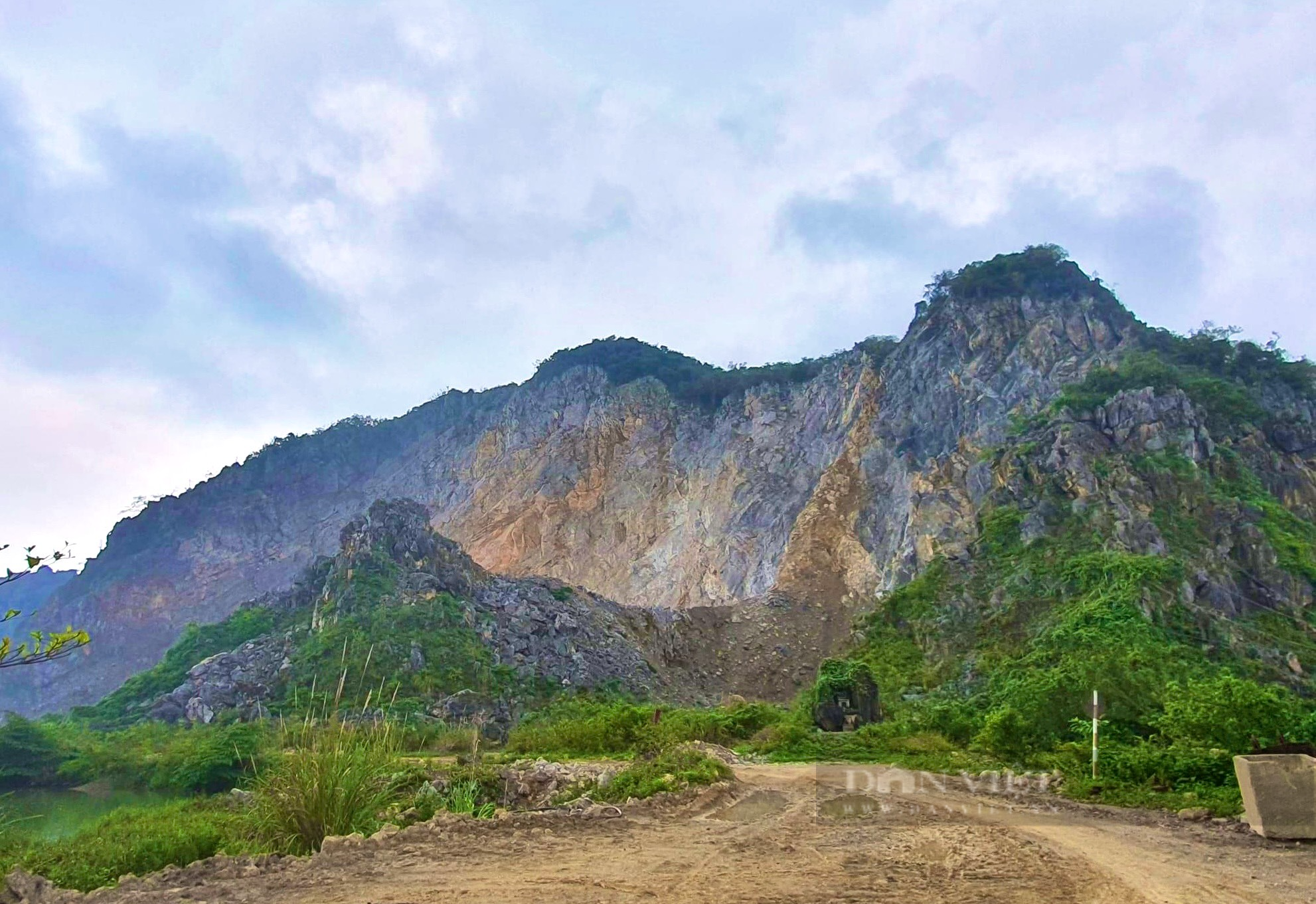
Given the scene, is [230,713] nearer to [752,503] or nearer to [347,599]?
[347,599]

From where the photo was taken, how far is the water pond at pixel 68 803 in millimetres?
17719

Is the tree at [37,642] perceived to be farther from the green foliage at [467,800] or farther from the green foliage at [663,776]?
the green foliage at [663,776]

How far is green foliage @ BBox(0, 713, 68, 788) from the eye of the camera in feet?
93.3

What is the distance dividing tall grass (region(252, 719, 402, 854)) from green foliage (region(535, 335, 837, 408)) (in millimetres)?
50133

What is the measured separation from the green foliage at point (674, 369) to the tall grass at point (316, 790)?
50133 millimetres

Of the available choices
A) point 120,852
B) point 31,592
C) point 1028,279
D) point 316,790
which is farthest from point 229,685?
point 31,592

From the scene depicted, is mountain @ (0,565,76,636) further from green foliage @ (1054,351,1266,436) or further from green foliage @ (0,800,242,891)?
green foliage @ (1054,351,1266,436)

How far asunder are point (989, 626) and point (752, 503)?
23.6 meters

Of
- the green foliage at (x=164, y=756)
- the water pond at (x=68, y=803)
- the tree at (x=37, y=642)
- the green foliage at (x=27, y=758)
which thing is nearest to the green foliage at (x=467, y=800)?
the tree at (x=37, y=642)

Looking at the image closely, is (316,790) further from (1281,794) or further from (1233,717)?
(1233,717)

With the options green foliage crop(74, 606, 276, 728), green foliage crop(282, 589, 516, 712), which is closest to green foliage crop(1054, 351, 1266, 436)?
green foliage crop(282, 589, 516, 712)

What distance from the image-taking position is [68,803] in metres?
24.0

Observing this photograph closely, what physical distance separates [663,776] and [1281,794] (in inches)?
259

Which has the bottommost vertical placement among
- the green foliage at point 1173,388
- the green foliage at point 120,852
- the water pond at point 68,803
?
the water pond at point 68,803
